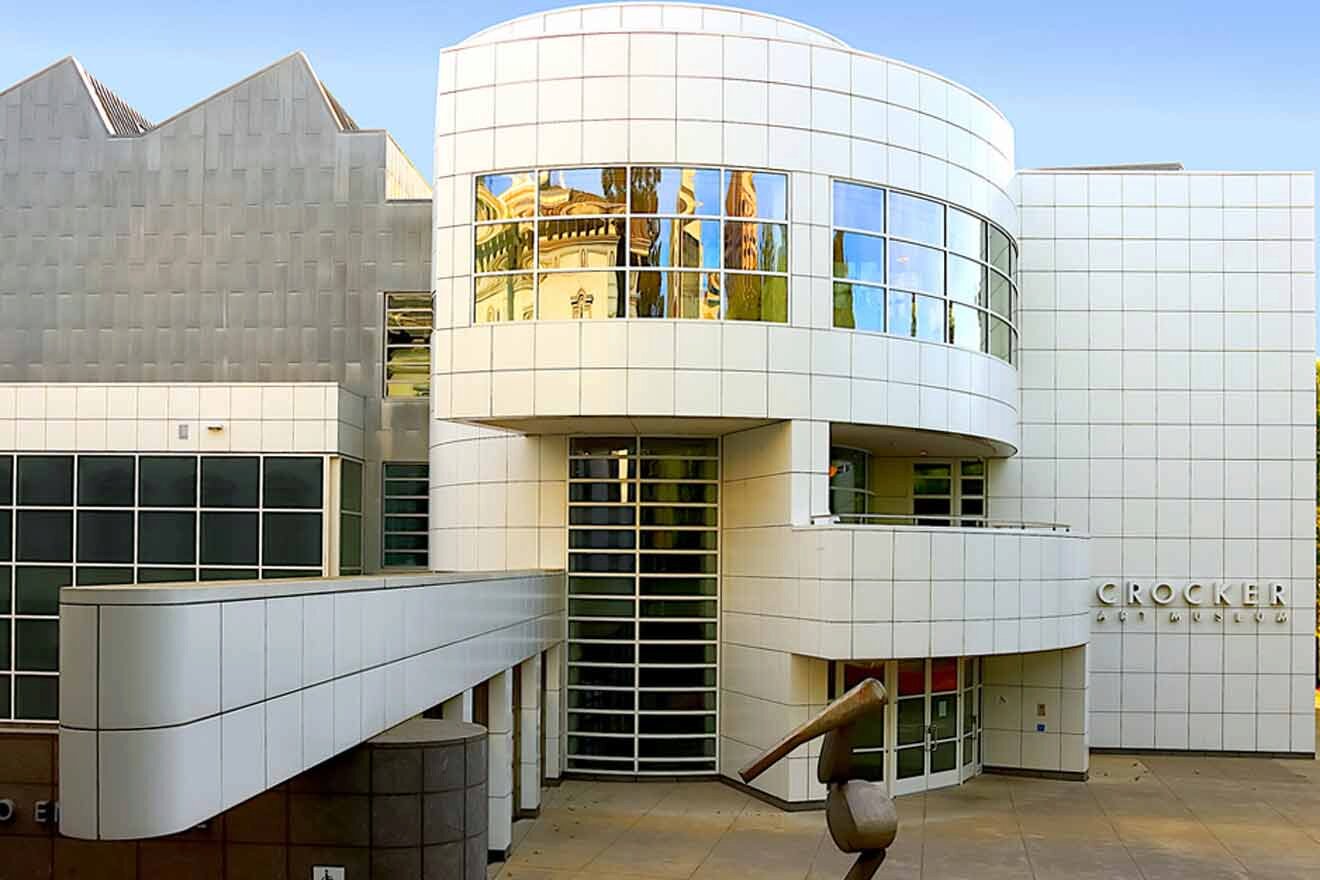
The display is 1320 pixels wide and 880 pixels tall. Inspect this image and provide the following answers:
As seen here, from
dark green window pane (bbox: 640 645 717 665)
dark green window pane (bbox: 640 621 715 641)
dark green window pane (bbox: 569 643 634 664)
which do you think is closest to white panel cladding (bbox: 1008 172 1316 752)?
dark green window pane (bbox: 640 621 715 641)

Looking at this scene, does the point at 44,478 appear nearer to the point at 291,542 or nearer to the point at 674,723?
the point at 291,542

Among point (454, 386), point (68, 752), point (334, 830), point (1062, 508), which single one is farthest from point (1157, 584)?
point (68, 752)

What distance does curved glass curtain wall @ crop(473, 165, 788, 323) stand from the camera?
2398 cm

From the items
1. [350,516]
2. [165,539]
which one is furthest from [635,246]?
[165,539]

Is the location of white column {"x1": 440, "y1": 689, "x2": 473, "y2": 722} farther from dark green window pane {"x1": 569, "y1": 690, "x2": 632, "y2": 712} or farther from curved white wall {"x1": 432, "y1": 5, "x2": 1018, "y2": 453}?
dark green window pane {"x1": 569, "y1": 690, "x2": 632, "y2": 712}

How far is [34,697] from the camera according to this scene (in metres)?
30.1

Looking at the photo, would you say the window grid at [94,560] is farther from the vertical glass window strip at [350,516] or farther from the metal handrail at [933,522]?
the metal handrail at [933,522]

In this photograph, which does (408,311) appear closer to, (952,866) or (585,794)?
(585,794)

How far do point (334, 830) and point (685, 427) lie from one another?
1189 centimetres

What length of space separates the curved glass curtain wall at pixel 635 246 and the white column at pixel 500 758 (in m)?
6.25

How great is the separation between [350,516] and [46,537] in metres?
5.91

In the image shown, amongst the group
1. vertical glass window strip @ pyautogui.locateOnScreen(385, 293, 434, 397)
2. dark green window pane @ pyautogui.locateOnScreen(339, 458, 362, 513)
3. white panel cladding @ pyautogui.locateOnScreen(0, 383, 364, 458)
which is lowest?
dark green window pane @ pyautogui.locateOnScreen(339, 458, 362, 513)

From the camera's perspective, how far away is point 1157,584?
3100cm

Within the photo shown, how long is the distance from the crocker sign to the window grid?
16.7 metres
